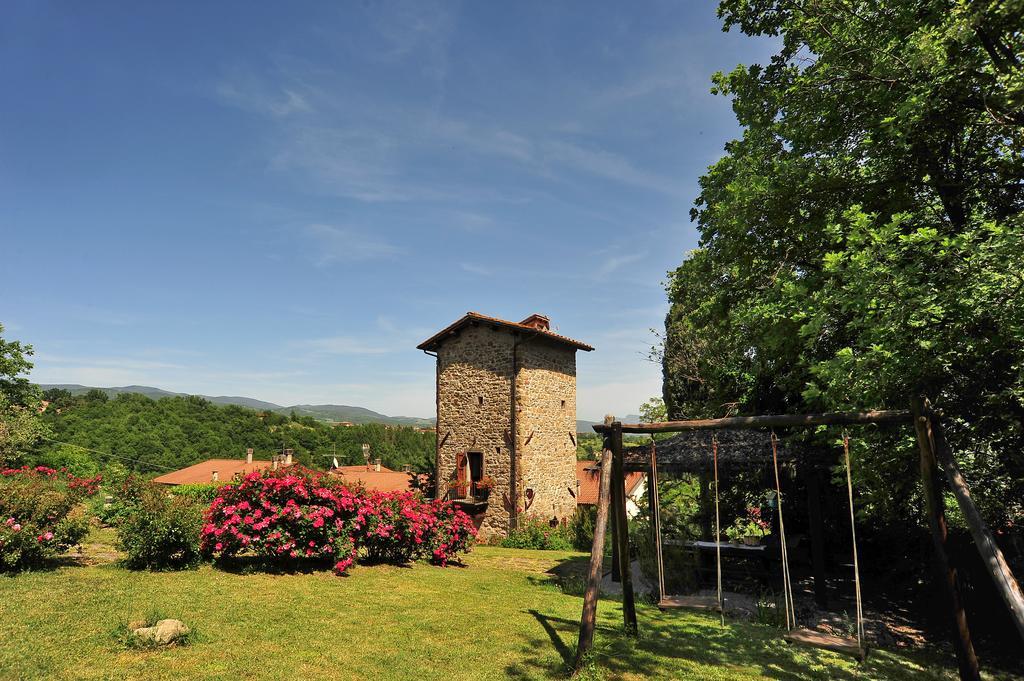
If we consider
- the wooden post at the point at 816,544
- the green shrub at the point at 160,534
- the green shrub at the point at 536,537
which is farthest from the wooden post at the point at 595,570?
the green shrub at the point at 536,537

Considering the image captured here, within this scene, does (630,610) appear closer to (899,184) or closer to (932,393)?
(932,393)

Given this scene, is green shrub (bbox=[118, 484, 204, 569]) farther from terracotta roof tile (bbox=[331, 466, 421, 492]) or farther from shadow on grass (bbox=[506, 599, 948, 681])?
terracotta roof tile (bbox=[331, 466, 421, 492])

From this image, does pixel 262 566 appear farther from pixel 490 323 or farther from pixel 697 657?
pixel 490 323

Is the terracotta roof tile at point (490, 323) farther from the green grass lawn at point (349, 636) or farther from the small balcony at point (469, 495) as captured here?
the green grass lawn at point (349, 636)

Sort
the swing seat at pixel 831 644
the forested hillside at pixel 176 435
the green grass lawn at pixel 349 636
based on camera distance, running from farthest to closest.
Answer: the forested hillside at pixel 176 435
the green grass lawn at pixel 349 636
the swing seat at pixel 831 644

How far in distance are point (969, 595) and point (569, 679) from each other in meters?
6.86

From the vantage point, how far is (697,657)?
6.50 m

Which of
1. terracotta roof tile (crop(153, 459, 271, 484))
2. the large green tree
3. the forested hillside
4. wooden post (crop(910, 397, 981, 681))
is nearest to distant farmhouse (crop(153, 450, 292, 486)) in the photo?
terracotta roof tile (crop(153, 459, 271, 484))

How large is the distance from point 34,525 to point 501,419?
520 inches

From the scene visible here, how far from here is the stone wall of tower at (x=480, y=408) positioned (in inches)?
760

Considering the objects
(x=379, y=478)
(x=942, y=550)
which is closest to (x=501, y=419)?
(x=942, y=550)

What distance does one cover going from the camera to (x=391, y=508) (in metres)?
12.3

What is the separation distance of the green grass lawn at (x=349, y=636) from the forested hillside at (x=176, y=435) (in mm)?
38132

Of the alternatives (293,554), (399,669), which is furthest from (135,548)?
(399,669)
